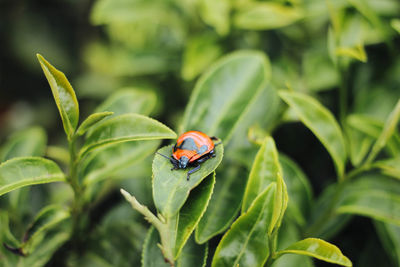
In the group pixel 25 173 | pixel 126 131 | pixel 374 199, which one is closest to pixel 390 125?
pixel 374 199

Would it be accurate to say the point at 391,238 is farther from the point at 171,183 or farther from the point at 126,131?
the point at 126,131

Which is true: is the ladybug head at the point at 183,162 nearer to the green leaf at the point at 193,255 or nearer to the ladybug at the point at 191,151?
the ladybug at the point at 191,151

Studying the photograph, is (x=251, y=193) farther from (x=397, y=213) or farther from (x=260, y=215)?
(x=397, y=213)

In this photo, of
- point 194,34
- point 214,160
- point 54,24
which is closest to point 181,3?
point 194,34

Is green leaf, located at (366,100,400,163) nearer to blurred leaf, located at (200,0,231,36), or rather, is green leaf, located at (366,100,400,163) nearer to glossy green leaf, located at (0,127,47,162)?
blurred leaf, located at (200,0,231,36)

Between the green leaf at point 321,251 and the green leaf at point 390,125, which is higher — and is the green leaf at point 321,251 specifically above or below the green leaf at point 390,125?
below

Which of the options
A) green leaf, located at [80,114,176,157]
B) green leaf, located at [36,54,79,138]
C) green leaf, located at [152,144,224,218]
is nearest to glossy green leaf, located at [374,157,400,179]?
green leaf, located at [152,144,224,218]

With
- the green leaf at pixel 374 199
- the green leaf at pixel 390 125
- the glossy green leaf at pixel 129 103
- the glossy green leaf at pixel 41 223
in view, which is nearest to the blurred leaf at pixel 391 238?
the green leaf at pixel 374 199
